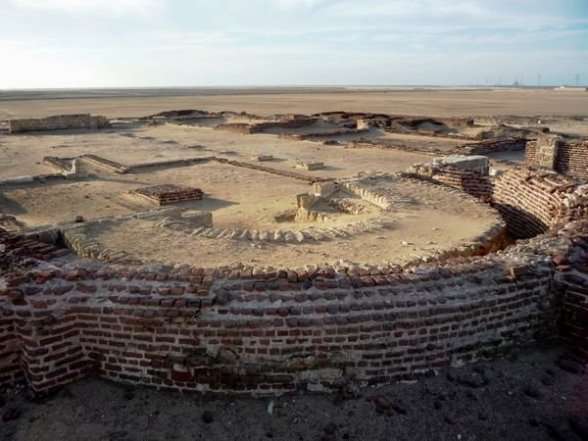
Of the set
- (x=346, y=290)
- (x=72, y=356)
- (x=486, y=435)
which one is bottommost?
(x=486, y=435)

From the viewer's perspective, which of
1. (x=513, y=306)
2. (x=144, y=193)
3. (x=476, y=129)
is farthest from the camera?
(x=476, y=129)

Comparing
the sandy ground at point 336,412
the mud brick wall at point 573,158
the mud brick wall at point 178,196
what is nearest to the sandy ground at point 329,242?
the mud brick wall at point 178,196

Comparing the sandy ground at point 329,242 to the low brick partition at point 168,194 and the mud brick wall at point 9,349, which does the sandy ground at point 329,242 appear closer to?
the low brick partition at point 168,194

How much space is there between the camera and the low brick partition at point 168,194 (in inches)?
410

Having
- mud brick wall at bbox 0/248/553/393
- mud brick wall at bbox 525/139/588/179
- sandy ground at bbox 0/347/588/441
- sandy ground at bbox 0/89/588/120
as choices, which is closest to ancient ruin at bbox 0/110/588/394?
mud brick wall at bbox 0/248/553/393

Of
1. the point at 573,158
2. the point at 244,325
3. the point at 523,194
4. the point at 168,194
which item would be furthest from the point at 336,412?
the point at 573,158

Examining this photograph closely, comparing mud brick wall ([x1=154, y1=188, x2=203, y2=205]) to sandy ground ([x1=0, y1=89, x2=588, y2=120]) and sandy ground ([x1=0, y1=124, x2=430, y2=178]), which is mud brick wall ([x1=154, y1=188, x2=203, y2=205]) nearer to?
sandy ground ([x1=0, y1=124, x2=430, y2=178])

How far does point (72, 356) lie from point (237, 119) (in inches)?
1118

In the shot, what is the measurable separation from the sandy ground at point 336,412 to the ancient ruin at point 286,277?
140 millimetres

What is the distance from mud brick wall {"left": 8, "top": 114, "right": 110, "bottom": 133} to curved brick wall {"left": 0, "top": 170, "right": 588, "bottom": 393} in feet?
81.8

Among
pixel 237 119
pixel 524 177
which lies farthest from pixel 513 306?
pixel 237 119

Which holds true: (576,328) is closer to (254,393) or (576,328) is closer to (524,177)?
(254,393)

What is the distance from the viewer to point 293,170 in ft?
46.6

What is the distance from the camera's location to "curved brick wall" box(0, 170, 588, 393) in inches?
155
